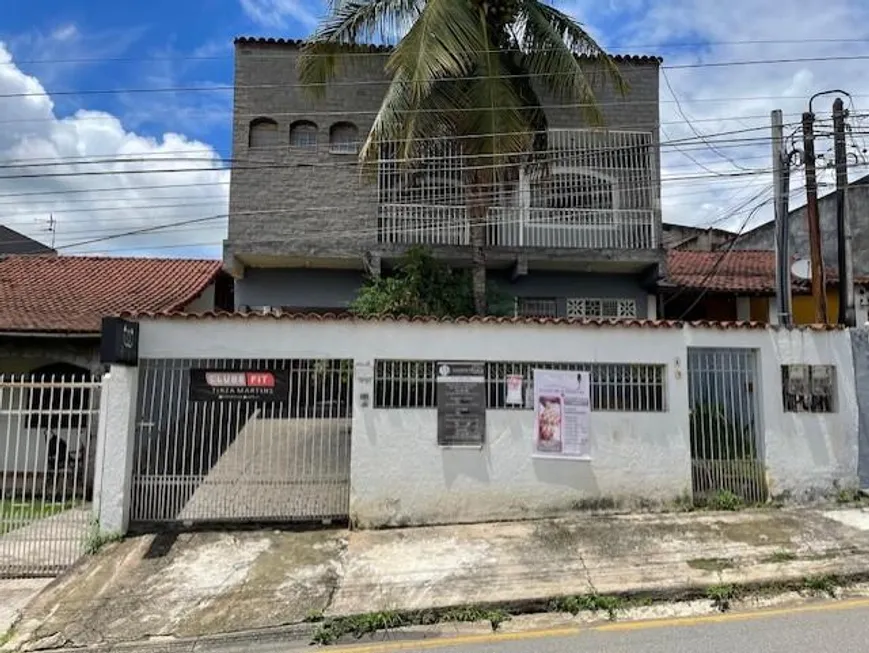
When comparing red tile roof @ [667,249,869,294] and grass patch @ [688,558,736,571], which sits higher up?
red tile roof @ [667,249,869,294]

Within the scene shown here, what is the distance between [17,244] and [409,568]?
74.5 ft

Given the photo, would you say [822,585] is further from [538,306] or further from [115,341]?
[538,306]

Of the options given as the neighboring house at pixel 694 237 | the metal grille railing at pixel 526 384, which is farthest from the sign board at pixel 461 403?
the neighboring house at pixel 694 237

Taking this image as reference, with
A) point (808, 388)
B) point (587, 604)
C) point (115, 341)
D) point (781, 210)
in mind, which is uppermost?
point (781, 210)

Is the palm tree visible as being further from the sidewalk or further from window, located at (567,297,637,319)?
the sidewalk

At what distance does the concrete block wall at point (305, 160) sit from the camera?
41.8ft

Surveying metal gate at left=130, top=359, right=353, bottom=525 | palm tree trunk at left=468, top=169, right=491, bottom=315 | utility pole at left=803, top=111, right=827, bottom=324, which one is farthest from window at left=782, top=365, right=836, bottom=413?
metal gate at left=130, top=359, right=353, bottom=525

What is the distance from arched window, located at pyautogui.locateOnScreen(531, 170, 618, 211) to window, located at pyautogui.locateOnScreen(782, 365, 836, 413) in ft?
19.2

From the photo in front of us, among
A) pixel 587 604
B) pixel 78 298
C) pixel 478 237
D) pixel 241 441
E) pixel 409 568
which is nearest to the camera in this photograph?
pixel 587 604

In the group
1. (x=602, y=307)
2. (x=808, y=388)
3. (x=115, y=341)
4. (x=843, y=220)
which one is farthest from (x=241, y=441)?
(x=843, y=220)

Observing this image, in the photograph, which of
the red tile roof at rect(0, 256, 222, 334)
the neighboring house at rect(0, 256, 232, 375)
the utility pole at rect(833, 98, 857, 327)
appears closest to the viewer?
the utility pole at rect(833, 98, 857, 327)

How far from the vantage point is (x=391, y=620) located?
516 cm

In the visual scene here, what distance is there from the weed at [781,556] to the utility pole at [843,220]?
487 centimetres

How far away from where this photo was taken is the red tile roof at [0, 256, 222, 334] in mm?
11742
